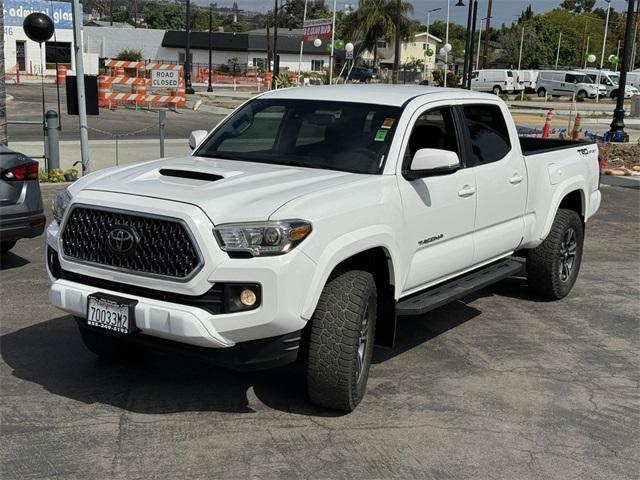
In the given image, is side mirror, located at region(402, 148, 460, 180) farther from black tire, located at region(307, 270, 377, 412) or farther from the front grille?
the front grille

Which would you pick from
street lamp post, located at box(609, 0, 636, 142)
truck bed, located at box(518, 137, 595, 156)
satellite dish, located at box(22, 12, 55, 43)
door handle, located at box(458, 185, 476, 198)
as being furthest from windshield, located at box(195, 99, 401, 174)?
street lamp post, located at box(609, 0, 636, 142)

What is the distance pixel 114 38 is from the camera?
8206 centimetres

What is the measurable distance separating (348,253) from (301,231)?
40cm

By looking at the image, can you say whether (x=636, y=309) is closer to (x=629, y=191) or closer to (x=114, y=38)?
(x=629, y=191)

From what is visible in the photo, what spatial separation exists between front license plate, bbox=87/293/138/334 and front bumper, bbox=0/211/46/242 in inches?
130

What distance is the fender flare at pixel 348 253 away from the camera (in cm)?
436

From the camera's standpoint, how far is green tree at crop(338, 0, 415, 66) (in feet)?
219

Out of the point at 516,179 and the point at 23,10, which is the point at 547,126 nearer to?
the point at 516,179

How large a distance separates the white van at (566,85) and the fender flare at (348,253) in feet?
166

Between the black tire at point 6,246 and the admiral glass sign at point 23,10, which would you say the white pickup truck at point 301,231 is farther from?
the admiral glass sign at point 23,10

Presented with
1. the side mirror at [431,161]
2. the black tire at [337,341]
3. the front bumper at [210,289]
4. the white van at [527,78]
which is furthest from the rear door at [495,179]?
the white van at [527,78]

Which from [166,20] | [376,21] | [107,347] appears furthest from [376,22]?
[166,20]

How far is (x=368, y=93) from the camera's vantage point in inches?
234

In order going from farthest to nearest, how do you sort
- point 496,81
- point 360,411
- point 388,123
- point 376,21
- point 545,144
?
point 376,21
point 496,81
point 545,144
point 388,123
point 360,411
